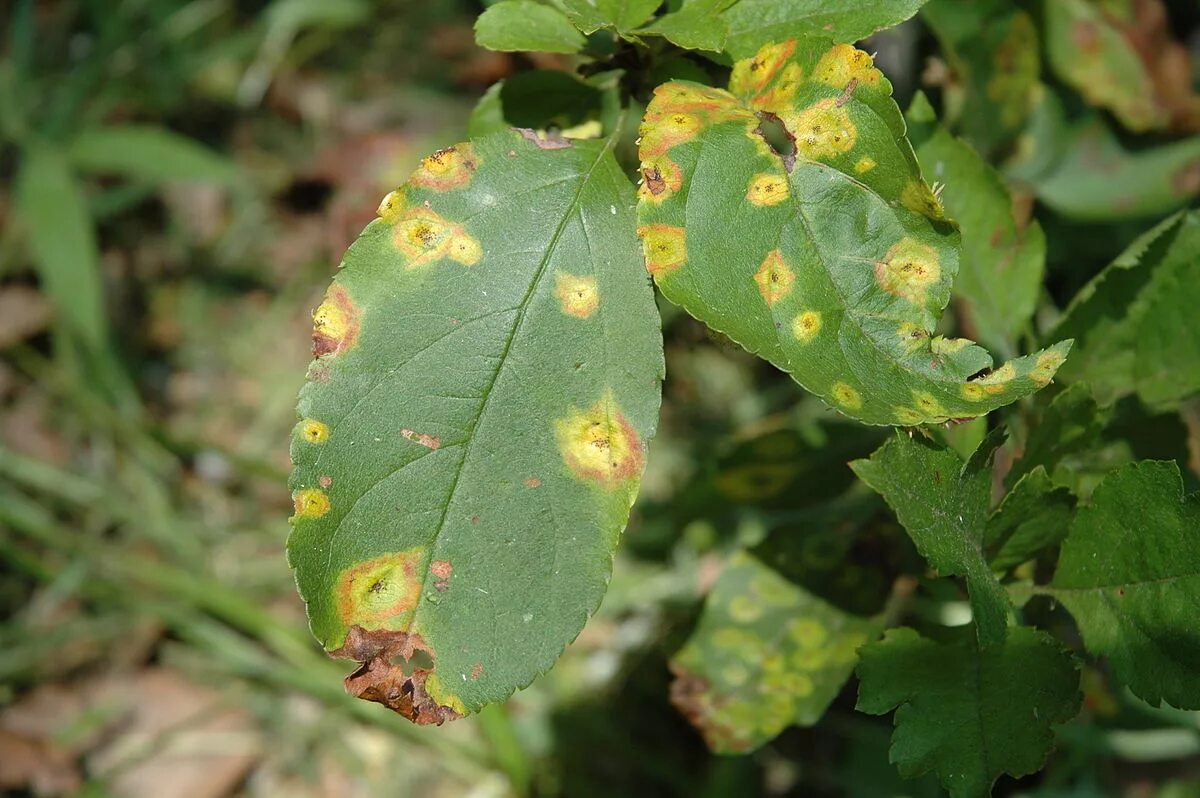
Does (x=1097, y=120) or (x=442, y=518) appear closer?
(x=442, y=518)

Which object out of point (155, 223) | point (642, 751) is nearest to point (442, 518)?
point (642, 751)

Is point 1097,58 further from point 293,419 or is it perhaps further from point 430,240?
point 293,419

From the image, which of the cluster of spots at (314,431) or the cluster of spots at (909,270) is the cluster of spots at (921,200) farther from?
the cluster of spots at (314,431)

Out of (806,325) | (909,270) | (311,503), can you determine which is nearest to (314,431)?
(311,503)

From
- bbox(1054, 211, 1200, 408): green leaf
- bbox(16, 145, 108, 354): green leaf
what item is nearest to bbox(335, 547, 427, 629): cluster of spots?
bbox(1054, 211, 1200, 408): green leaf

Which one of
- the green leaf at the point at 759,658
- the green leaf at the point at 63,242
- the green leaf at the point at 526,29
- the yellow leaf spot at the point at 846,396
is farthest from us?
the green leaf at the point at 63,242

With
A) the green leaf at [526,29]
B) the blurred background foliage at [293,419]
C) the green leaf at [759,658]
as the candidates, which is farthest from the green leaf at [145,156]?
the green leaf at [759,658]

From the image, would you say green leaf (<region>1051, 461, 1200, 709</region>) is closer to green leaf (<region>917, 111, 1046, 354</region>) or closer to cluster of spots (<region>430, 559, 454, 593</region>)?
green leaf (<region>917, 111, 1046, 354</region>)

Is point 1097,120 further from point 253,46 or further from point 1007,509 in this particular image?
point 253,46
